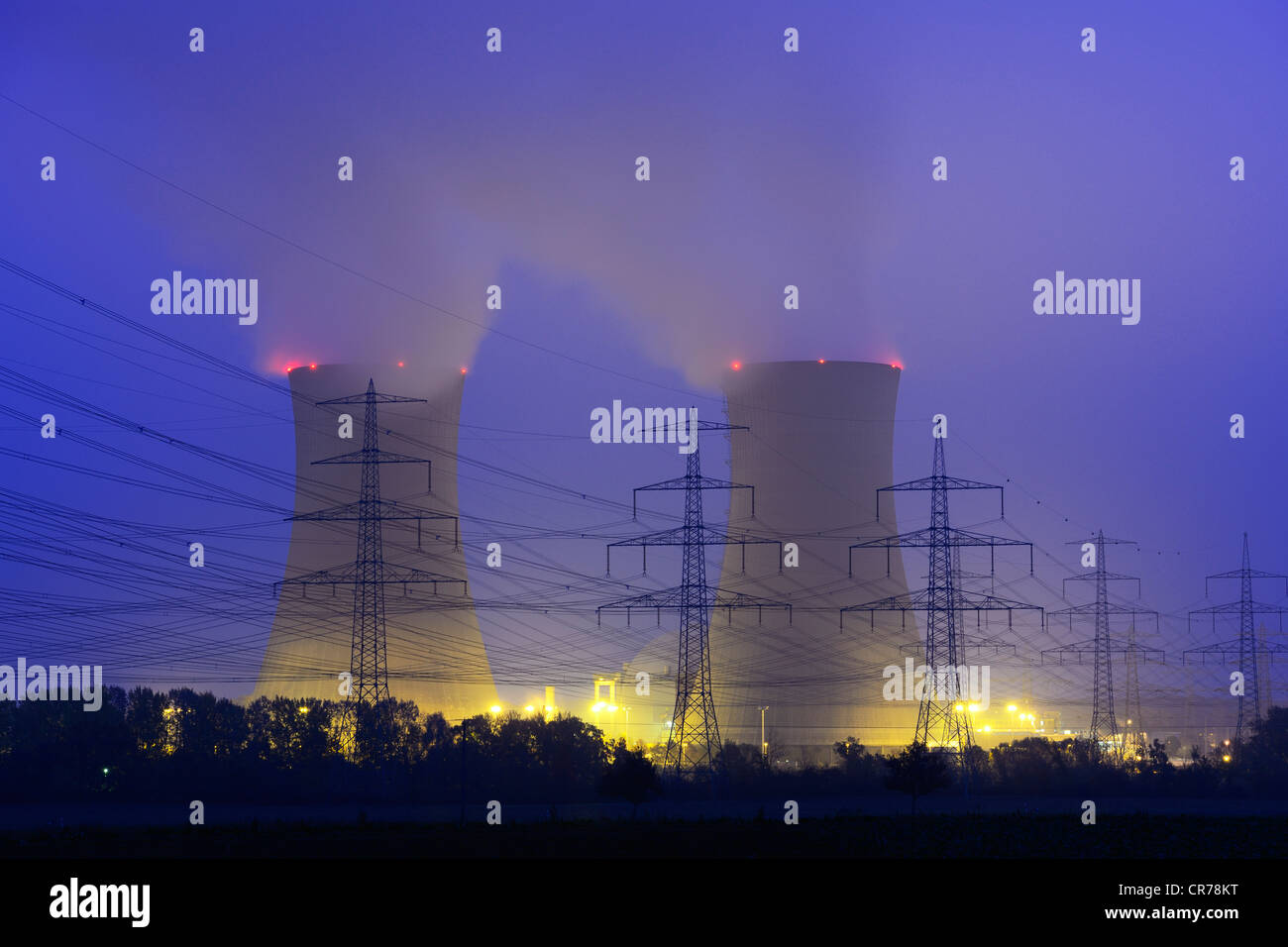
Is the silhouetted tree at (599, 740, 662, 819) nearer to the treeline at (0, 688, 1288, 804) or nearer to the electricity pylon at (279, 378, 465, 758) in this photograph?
the treeline at (0, 688, 1288, 804)

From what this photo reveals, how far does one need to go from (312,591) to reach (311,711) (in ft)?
11.8

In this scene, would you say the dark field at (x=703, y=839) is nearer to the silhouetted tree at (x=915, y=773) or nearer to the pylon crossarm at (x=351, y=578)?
the silhouetted tree at (x=915, y=773)

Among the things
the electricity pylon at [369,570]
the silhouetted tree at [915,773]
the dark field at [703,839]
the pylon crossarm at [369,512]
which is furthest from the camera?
the pylon crossarm at [369,512]

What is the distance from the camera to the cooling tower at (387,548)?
32406 mm

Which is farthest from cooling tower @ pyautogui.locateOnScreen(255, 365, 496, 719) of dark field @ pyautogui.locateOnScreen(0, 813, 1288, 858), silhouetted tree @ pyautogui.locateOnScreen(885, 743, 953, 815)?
dark field @ pyautogui.locateOnScreen(0, 813, 1288, 858)

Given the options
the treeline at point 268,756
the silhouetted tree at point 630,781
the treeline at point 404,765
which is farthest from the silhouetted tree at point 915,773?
the treeline at point 268,756

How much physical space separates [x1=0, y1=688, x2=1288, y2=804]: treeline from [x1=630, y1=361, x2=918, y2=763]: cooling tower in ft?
7.32

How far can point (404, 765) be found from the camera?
28516 mm

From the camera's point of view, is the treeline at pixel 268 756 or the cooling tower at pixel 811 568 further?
the cooling tower at pixel 811 568

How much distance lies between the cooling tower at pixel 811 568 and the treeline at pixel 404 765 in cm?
223

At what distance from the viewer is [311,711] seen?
30.3m

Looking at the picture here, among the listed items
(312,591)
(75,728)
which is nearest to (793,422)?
(312,591)
